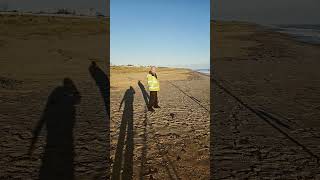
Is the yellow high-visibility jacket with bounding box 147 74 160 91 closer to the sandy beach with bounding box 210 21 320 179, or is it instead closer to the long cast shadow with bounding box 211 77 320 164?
the sandy beach with bounding box 210 21 320 179

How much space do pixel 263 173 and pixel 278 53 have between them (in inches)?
970

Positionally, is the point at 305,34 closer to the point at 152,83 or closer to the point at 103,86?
the point at 103,86

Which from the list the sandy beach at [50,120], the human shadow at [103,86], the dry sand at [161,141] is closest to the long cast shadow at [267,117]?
the dry sand at [161,141]

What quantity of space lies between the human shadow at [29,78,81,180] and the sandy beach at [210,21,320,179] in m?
2.58

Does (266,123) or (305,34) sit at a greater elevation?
(305,34)

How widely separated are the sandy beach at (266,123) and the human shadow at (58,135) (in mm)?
2579

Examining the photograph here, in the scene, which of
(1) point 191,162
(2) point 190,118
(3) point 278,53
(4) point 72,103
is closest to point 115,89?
(4) point 72,103

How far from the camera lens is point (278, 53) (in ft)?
93.1

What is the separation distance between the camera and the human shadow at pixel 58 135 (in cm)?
560

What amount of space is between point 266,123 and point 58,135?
5212 millimetres

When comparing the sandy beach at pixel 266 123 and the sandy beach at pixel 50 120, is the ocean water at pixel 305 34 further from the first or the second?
the sandy beach at pixel 50 120

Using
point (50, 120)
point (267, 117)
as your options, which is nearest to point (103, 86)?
point (50, 120)

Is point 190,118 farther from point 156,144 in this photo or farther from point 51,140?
point 51,140

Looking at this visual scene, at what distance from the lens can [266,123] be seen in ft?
28.9
